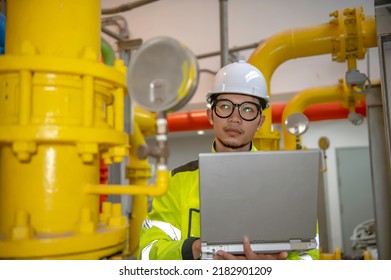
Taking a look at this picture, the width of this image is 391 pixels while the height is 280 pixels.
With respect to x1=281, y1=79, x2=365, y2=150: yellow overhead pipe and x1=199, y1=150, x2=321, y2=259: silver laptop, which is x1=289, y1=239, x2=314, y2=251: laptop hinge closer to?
x1=199, y1=150, x2=321, y2=259: silver laptop

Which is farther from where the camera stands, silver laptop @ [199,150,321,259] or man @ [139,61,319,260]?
man @ [139,61,319,260]

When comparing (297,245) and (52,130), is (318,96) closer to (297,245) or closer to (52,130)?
(297,245)

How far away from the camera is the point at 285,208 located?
1.84 ft

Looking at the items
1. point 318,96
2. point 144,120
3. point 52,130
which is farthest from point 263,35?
point 52,130

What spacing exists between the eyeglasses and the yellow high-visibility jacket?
17 centimetres

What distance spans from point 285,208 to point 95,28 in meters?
0.39

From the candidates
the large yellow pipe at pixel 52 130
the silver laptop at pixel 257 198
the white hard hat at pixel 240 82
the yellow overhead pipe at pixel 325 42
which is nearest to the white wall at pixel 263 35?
the yellow overhead pipe at pixel 325 42

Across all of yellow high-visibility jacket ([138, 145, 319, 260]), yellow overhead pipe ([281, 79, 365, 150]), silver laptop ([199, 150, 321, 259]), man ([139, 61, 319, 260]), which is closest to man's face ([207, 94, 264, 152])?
man ([139, 61, 319, 260])

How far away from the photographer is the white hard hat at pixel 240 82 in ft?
2.57

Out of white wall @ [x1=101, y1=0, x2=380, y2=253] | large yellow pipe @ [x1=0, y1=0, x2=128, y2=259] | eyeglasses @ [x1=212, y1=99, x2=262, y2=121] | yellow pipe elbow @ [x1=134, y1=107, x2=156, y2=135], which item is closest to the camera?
large yellow pipe @ [x1=0, y1=0, x2=128, y2=259]

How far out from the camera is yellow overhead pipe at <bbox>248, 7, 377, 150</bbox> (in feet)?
4.07

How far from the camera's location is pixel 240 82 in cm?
79
